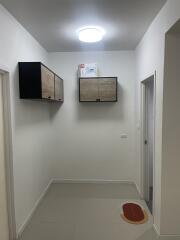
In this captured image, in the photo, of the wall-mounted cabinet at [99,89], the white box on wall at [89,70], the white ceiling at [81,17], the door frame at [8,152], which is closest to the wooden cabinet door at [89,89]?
the wall-mounted cabinet at [99,89]

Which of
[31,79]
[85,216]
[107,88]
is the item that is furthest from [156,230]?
[31,79]

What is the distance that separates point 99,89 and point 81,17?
148 centimetres

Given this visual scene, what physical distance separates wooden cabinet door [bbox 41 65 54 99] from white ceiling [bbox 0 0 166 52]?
23.5 inches

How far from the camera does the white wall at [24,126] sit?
2250 mm

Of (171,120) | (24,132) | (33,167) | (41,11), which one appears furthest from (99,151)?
(41,11)

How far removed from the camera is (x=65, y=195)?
140 inches

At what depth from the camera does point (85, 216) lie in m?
2.86

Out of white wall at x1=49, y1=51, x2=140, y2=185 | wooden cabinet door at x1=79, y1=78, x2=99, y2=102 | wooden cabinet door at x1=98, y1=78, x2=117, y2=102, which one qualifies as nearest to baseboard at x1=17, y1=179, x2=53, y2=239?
white wall at x1=49, y1=51, x2=140, y2=185

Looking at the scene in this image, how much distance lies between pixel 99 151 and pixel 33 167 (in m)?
1.49

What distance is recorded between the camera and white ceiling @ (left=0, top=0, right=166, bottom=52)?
2072 mm

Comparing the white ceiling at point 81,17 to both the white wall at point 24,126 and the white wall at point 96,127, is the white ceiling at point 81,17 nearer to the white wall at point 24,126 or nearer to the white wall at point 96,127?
the white wall at point 24,126

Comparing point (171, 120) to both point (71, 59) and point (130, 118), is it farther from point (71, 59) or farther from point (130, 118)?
point (71, 59)

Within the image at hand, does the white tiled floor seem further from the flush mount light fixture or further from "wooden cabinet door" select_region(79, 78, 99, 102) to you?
the flush mount light fixture

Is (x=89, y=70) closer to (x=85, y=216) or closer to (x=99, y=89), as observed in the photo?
(x=99, y=89)
